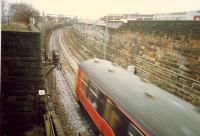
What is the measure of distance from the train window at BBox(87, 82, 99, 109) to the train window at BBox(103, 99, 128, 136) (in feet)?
3.42

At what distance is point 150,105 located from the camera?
600cm

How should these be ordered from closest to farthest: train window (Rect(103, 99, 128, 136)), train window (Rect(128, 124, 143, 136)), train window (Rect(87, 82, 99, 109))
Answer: train window (Rect(128, 124, 143, 136)) < train window (Rect(103, 99, 128, 136)) < train window (Rect(87, 82, 99, 109))

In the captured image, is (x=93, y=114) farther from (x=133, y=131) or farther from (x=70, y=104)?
(x=70, y=104)

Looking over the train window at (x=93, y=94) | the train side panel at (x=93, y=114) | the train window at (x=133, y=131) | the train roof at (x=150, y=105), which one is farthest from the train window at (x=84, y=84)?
the train window at (x=133, y=131)

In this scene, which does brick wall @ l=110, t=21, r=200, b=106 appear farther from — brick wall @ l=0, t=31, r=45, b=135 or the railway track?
brick wall @ l=0, t=31, r=45, b=135

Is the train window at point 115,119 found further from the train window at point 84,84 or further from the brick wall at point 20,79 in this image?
the brick wall at point 20,79

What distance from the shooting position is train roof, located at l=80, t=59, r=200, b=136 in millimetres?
4945

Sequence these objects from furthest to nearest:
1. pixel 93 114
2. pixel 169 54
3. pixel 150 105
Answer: pixel 169 54
pixel 93 114
pixel 150 105

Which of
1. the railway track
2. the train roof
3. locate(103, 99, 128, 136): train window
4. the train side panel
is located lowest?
the railway track

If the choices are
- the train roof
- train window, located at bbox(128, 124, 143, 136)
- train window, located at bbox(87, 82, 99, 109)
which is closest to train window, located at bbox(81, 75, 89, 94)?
train window, located at bbox(87, 82, 99, 109)

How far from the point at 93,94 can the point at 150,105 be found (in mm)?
3317

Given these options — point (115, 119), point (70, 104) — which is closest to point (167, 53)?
point (70, 104)

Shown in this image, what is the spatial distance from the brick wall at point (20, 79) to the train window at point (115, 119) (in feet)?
11.6

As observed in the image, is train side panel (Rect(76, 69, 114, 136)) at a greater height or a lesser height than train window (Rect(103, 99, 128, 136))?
lesser
